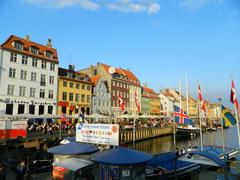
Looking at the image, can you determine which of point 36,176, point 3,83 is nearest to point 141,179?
point 36,176

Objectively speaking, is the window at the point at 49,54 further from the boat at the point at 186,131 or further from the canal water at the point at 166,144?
the boat at the point at 186,131

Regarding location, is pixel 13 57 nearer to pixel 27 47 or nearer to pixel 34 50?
pixel 27 47

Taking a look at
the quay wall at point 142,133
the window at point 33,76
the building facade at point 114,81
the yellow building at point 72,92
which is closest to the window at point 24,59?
the window at point 33,76

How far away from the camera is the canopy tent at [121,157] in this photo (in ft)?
28.8

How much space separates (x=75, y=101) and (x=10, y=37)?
19165 mm

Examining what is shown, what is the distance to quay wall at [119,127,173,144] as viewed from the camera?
118ft

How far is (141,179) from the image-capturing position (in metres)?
9.27

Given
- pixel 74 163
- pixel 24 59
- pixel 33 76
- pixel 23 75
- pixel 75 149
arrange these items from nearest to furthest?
pixel 74 163
pixel 75 149
pixel 23 75
pixel 24 59
pixel 33 76

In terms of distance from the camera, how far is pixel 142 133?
4259cm

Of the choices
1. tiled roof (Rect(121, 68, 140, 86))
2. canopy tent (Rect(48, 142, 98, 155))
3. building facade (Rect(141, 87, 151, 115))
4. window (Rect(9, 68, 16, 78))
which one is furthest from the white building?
building facade (Rect(141, 87, 151, 115))

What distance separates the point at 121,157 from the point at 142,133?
113 feet

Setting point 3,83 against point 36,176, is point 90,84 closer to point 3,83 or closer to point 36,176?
point 3,83

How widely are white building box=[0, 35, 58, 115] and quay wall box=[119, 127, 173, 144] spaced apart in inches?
675

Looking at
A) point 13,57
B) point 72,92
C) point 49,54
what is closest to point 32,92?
point 13,57
